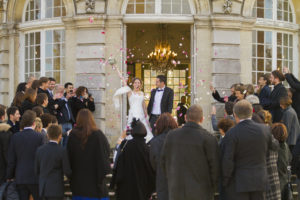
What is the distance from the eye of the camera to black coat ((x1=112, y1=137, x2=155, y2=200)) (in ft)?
24.3

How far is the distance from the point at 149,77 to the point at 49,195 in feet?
41.1

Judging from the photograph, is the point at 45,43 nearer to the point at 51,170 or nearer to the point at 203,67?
the point at 203,67

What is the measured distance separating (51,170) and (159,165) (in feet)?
5.17

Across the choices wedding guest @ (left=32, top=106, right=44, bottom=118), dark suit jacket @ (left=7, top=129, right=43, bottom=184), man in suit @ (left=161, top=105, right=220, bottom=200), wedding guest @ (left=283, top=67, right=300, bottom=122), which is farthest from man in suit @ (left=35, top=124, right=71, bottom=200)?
wedding guest @ (left=283, top=67, right=300, bottom=122)

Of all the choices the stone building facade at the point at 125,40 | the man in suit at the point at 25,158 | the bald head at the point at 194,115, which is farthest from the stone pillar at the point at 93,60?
the bald head at the point at 194,115

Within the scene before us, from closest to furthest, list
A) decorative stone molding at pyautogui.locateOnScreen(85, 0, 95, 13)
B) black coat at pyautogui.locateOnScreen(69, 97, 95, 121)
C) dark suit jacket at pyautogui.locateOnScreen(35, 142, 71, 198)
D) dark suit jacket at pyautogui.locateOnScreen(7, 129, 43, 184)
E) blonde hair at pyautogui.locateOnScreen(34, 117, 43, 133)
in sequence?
dark suit jacket at pyautogui.locateOnScreen(35, 142, 71, 198) < dark suit jacket at pyautogui.locateOnScreen(7, 129, 43, 184) < blonde hair at pyautogui.locateOnScreen(34, 117, 43, 133) < black coat at pyautogui.locateOnScreen(69, 97, 95, 121) < decorative stone molding at pyautogui.locateOnScreen(85, 0, 95, 13)

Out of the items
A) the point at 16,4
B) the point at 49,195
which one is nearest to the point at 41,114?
the point at 49,195

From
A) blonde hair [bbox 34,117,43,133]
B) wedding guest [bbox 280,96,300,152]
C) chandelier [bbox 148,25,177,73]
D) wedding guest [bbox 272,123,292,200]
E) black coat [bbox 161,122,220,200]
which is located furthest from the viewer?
chandelier [bbox 148,25,177,73]

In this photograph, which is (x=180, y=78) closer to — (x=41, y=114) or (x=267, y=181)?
(x=41, y=114)

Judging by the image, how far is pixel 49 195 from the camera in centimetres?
729

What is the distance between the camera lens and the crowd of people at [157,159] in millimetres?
6441

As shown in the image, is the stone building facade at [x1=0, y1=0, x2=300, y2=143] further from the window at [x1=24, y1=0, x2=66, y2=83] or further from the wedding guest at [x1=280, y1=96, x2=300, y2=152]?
Result: the wedding guest at [x1=280, y1=96, x2=300, y2=152]

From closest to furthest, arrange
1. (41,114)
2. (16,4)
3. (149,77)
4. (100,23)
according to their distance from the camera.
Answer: (41,114) → (100,23) → (16,4) → (149,77)

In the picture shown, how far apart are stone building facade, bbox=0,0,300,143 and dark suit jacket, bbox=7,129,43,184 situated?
5.53 metres
